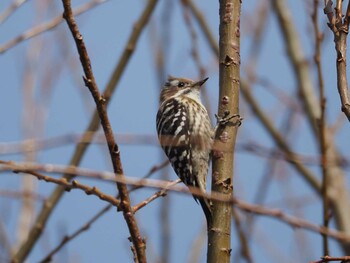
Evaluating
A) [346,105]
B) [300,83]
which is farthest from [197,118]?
[346,105]

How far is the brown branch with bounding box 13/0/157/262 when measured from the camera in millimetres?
3572

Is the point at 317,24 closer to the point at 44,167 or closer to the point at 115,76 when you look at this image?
the point at 115,76

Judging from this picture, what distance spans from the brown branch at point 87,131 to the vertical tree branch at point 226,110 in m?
0.86

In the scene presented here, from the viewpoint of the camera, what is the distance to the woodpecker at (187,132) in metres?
4.36

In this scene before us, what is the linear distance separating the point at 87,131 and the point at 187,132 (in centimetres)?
100

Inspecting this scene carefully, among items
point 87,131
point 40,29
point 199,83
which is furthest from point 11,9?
point 199,83

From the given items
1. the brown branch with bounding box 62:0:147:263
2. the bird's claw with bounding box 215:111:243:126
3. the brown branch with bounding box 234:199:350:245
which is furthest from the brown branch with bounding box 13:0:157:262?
the brown branch with bounding box 234:199:350:245

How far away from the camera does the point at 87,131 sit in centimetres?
385

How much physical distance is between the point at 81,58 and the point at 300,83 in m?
4.05

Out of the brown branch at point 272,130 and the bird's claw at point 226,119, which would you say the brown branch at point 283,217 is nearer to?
the bird's claw at point 226,119

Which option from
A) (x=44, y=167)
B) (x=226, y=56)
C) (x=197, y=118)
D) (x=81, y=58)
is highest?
(x=197, y=118)

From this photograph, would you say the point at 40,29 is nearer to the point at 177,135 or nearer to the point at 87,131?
the point at 87,131

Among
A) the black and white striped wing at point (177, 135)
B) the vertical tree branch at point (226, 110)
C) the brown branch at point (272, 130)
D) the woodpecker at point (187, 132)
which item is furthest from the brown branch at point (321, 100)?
the brown branch at point (272, 130)

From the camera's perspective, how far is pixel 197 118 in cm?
482
